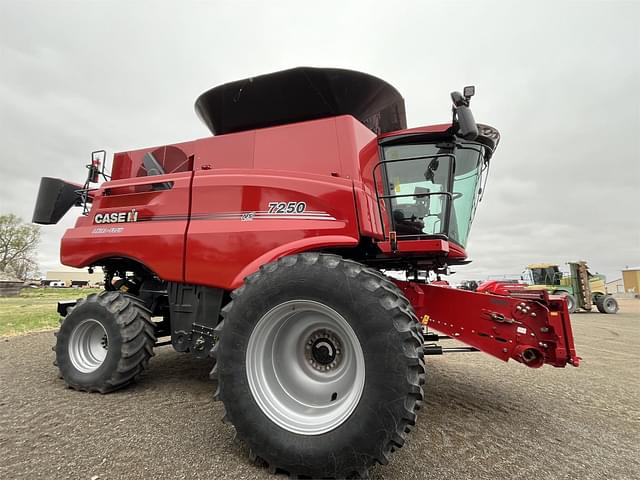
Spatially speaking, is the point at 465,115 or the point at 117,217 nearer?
the point at 465,115

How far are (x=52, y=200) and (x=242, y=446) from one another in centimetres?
431

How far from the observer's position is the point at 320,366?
260cm

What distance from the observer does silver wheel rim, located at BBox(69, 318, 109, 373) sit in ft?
12.3

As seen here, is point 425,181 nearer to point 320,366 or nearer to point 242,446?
point 320,366

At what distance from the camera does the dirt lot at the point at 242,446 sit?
220cm

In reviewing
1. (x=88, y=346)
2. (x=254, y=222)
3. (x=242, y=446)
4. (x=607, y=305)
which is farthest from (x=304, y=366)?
(x=607, y=305)

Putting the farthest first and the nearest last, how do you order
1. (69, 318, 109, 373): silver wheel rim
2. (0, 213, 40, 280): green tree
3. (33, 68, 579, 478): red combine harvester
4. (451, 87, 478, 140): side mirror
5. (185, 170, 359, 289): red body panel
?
(0, 213, 40, 280): green tree
(69, 318, 109, 373): silver wheel rim
(185, 170, 359, 289): red body panel
(451, 87, 478, 140): side mirror
(33, 68, 579, 478): red combine harvester

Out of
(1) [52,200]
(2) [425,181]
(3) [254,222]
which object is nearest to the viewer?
(3) [254,222]

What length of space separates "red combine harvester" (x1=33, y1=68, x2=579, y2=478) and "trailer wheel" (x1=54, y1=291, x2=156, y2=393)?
2cm

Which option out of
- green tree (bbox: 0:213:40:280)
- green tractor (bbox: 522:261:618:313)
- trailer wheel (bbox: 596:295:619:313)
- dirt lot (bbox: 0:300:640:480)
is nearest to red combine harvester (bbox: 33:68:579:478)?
dirt lot (bbox: 0:300:640:480)

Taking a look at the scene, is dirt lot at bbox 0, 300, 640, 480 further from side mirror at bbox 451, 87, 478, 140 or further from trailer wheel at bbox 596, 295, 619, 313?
trailer wheel at bbox 596, 295, 619, 313

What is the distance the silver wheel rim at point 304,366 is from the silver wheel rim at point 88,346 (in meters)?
2.26

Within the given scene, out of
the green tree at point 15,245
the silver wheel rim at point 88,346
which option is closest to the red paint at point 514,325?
the silver wheel rim at point 88,346

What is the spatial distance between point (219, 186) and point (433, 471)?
2.98m
